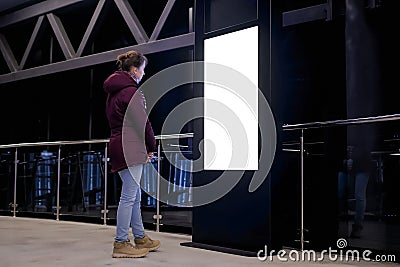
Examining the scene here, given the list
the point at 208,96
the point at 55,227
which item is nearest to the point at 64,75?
the point at 55,227

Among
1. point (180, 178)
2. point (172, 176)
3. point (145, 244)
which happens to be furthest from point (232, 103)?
point (180, 178)

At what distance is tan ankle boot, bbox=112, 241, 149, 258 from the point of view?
10.8 feet

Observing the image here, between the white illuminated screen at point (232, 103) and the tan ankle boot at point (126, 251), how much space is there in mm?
817

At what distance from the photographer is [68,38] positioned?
7.87m

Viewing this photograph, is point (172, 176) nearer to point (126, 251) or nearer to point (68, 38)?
point (126, 251)

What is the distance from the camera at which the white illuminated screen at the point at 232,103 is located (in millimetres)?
3482

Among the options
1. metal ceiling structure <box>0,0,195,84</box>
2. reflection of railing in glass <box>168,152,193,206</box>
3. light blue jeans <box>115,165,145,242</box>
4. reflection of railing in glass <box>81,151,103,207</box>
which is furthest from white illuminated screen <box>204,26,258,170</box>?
reflection of railing in glass <box>81,151,103,207</box>

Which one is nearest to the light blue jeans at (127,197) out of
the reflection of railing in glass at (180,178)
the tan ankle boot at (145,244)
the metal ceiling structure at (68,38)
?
the tan ankle boot at (145,244)

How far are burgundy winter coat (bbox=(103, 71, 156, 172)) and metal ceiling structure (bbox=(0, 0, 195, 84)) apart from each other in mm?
2729

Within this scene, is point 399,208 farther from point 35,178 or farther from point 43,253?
point 35,178

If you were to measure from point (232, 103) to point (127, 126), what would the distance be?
791mm

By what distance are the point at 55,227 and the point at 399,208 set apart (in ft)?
10.8

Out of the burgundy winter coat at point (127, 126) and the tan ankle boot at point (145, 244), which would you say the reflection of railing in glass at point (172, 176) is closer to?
the tan ankle boot at point (145, 244)

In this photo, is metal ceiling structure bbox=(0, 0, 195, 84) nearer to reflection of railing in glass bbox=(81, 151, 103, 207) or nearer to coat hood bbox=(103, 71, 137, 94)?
reflection of railing in glass bbox=(81, 151, 103, 207)
